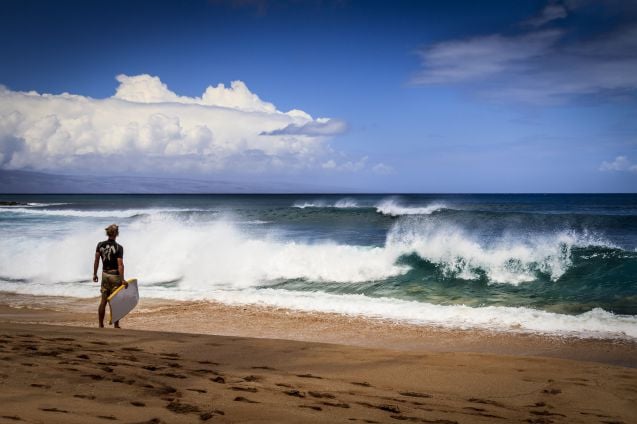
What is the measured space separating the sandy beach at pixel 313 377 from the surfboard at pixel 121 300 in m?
0.97

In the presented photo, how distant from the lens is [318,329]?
8414 millimetres

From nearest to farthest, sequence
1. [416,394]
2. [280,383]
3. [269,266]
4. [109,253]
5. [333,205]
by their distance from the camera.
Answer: [416,394] < [280,383] < [109,253] < [269,266] < [333,205]

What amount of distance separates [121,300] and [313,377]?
15.5 feet

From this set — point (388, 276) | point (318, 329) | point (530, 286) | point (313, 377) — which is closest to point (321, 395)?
point (313, 377)

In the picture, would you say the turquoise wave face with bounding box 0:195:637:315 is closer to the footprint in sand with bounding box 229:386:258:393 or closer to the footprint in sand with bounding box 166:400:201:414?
the footprint in sand with bounding box 229:386:258:393

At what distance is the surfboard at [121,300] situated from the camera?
813cm

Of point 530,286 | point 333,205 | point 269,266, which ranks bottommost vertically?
point 530,286

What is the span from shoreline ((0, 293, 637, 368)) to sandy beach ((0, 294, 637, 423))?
1.9 inches

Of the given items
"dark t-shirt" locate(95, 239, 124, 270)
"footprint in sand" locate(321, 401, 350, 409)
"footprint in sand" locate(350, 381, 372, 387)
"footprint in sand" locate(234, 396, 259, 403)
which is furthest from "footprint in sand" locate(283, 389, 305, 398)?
"dark t-shirt" locate(95, 239, 124, 270)

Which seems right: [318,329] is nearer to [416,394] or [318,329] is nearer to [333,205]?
[416,394]

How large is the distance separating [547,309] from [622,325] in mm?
1838

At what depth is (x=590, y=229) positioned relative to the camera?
28.2m

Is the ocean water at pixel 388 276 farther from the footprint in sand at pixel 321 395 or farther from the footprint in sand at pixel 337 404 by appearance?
the footprint in sand at pixel 337 404

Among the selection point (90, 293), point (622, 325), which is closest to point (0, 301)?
point (90, 293)
